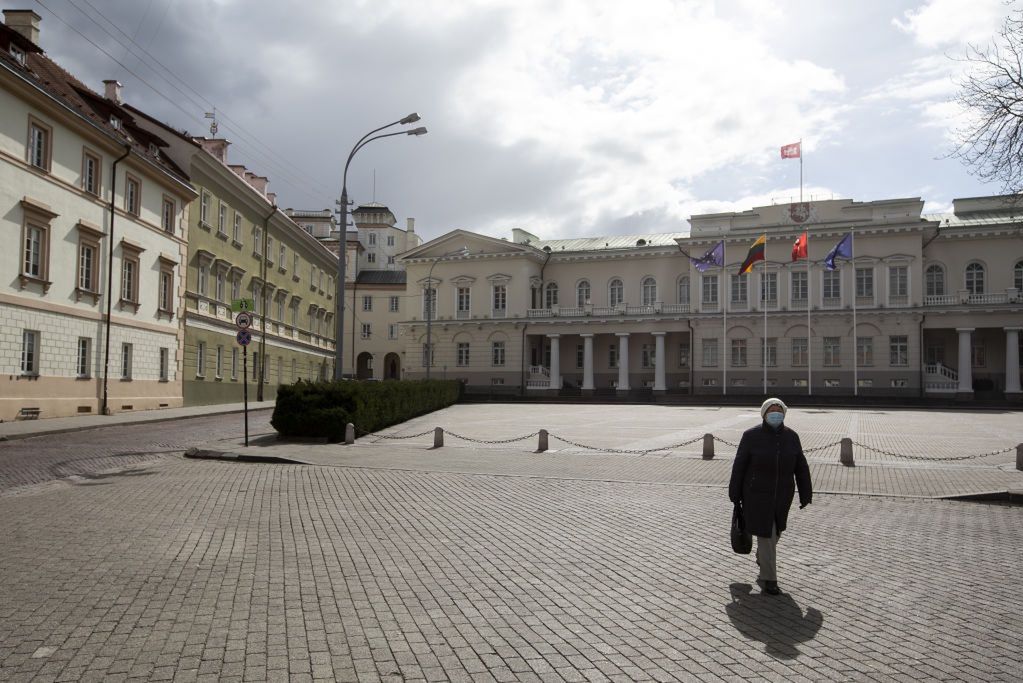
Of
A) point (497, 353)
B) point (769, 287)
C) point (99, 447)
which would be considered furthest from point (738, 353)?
point (99, 447)

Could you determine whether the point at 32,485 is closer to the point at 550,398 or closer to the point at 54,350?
the point at 54,350

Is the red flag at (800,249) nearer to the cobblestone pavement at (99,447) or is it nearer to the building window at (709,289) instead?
the building window at (709,289)

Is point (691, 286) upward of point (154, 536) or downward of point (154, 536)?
upward

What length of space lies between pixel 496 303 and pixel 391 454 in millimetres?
44077

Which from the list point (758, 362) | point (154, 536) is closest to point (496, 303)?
point (758, 362)

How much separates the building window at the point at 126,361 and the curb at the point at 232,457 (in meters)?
15.1

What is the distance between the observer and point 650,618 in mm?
5961

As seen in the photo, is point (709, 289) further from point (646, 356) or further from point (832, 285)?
point (832, 285)

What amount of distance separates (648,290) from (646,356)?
16.0ft

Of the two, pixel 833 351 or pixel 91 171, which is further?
pixel 833 351

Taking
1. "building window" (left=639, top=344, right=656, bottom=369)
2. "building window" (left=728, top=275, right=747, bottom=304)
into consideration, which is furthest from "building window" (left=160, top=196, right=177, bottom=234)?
"building window" (left=728, top=275, right=747, bottom=304)

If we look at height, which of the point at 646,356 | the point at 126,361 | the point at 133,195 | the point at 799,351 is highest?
the point at 133,195

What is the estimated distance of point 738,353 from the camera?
2135 inches

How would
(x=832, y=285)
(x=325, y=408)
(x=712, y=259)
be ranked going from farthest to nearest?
(x=832, y=285), (x=712, y=259), (x=325, y=408)
